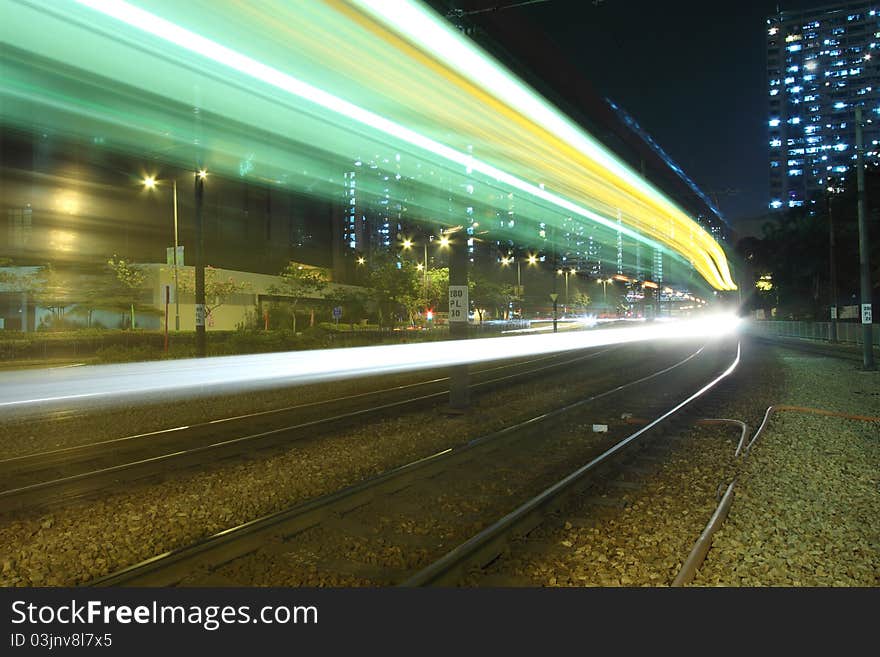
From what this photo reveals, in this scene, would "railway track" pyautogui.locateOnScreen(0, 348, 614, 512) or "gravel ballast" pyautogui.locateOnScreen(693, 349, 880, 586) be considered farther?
"railway track" pyautogui.locateOnScreen(0, 348, 614, 512)

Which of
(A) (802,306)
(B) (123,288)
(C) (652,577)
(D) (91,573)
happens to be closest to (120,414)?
(D) (91,573)

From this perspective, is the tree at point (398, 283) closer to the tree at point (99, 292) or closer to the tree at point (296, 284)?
the tree at point (296, 284)

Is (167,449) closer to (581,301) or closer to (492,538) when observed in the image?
(492,538)

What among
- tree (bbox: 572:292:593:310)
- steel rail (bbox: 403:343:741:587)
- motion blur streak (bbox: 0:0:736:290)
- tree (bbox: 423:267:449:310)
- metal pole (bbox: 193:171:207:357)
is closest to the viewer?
steel rail (bbox: 403:343:741:587)

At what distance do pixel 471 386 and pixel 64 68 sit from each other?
11.4m

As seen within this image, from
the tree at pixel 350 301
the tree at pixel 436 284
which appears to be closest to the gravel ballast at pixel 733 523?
the tree at pixel 436 284

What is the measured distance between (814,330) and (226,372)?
137 feet

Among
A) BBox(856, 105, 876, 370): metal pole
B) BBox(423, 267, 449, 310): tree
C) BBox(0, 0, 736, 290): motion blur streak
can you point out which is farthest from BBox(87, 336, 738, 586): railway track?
BBox(423, 267, 449, 310): tree

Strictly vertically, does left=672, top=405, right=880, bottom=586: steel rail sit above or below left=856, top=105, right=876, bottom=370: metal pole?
below

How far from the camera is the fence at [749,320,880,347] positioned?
35.6 metres

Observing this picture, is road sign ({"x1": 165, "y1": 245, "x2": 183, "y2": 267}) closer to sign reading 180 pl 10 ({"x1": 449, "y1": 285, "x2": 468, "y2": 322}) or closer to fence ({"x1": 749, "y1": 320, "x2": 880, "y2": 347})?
sign reading 180 pl 10 ({"x1": 449, "y1": 285, "x2": 468, "y2": 322})

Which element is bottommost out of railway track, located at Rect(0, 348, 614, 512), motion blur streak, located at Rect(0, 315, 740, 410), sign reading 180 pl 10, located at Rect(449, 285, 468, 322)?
railway track, located at Rect(0, 348, 614, 512)

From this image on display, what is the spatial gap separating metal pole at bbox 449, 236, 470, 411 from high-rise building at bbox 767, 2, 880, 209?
171244mm

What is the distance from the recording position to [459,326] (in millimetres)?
11938
